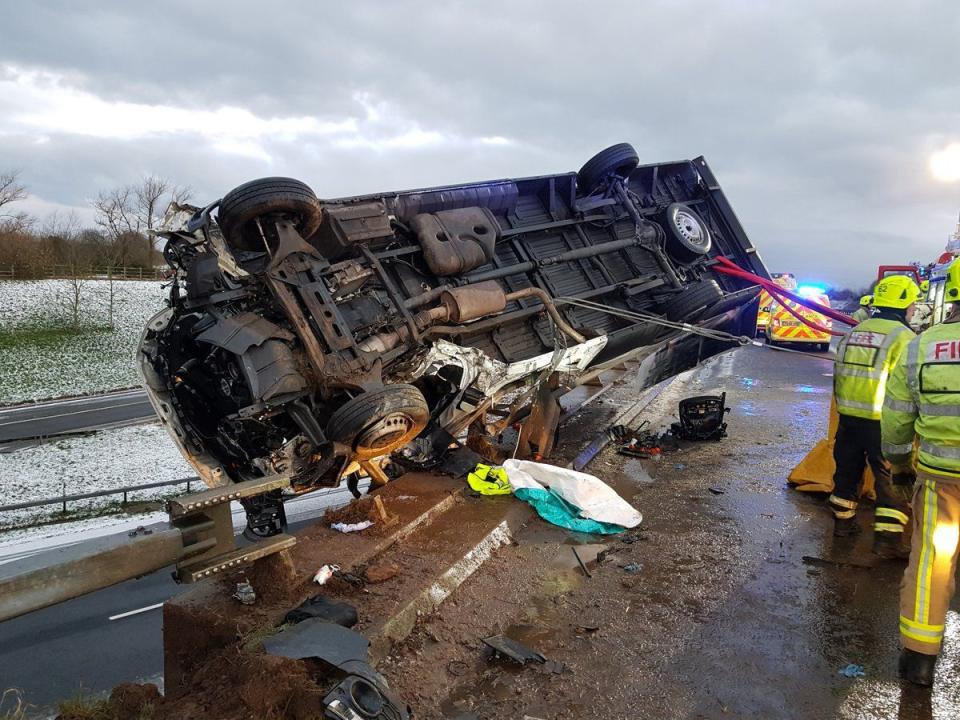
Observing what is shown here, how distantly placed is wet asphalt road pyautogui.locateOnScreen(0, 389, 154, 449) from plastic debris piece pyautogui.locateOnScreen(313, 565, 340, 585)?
49.2 ft

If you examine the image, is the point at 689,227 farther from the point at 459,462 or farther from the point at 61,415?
the point at 61,415

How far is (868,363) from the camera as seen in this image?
365 cm

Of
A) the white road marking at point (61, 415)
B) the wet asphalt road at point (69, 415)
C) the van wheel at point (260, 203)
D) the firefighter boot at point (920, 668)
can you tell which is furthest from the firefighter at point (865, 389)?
the white road marking at point (61, 415)

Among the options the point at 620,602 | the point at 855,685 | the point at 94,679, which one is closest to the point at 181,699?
the point at 620,602

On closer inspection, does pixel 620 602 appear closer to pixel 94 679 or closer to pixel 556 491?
pixel 556 491

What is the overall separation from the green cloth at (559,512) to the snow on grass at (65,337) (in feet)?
68.2

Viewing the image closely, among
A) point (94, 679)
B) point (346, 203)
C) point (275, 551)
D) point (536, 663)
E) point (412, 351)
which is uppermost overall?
point (346, 203)

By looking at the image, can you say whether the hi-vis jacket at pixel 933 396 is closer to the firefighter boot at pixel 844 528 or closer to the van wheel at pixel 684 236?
the firefighter boot at pixel 844 528

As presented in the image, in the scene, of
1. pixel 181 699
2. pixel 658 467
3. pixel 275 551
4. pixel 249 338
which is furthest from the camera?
pixel 658 467

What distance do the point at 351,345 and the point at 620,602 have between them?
206 cm

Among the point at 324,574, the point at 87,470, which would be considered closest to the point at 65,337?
the point at 87,470

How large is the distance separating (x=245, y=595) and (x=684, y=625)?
73.8 inches

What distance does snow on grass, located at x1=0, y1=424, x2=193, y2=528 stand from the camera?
11727mm

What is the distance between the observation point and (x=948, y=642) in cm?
265
